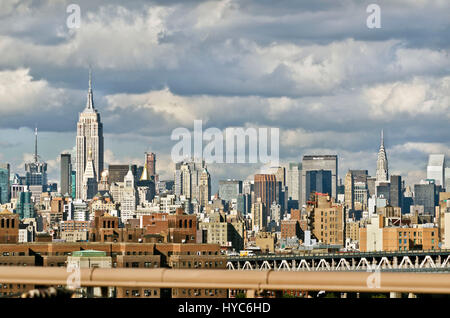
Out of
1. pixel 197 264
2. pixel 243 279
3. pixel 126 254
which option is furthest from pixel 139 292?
pixel 197 264

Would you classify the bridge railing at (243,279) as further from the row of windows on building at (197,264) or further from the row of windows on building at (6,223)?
the row of windows on building at (6,223)

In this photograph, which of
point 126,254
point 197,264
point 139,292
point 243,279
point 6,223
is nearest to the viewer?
point 243,279

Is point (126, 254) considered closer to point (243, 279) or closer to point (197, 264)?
point (197, 264)

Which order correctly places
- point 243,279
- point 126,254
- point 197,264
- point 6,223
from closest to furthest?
1. point 243,279
2. point 126,254
3. point 197,264
4. point 6,223

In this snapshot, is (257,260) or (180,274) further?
(257,260)

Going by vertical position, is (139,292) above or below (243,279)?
below

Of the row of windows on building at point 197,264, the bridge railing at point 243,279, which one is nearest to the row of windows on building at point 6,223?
the row of windows on building at point 197,264

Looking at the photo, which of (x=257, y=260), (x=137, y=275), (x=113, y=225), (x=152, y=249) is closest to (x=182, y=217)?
(x=113, y=225)

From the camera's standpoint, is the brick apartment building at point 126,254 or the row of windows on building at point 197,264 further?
the row of windows on building at point 197,264

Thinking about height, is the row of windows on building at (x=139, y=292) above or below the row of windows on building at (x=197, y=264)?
above
